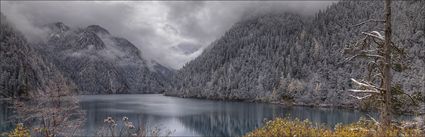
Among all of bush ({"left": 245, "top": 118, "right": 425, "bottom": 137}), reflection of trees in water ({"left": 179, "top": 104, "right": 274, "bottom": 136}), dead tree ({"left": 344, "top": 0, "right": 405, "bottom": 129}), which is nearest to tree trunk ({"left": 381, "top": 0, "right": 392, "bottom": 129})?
dead tree ({"left": 344, "top": 0, "right": 405, "bottom": 129})

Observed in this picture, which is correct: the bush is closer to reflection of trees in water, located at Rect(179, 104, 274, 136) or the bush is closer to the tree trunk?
the tree trunk

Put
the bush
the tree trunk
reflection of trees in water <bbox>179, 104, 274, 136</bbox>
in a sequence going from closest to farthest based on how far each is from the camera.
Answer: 1. the tree trunk
2. the bush
3. reflection of trees in water <bbox>179, 104, 274, 136</bbox>

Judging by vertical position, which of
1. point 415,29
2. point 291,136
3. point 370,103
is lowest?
point 291,136

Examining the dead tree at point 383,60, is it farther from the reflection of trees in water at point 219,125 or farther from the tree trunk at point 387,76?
the reflection of trees in water at point 219,125

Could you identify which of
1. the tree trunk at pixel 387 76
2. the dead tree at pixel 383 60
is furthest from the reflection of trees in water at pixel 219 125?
the tree trunk at pixel 387 76

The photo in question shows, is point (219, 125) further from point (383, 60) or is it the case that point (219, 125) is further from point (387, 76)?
point (387, 76)

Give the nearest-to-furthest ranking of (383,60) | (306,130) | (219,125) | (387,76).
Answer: (387,76) < (383,60) < (306,130) < (219,125)

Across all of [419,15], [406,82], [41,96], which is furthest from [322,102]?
[41,96]

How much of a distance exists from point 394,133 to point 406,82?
166152 mm

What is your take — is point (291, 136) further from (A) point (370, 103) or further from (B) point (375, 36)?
(B) point (375, 36)

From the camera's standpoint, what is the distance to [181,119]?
108250 millimetres

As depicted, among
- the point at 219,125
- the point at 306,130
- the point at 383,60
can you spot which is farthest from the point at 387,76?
the point at 219,125

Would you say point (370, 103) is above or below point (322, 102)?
above

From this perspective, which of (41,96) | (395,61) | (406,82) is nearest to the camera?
(395,61)
